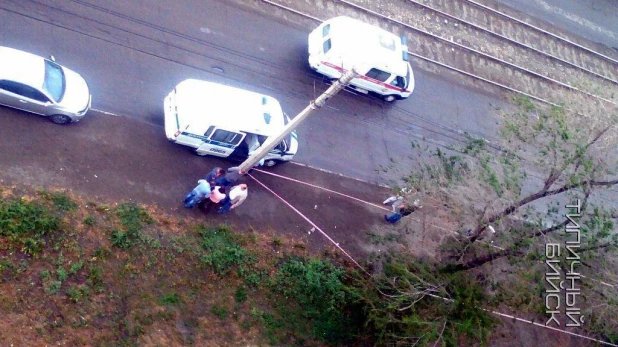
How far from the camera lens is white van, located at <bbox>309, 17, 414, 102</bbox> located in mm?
17922

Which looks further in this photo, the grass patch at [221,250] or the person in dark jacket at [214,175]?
the person in dark jacket at [214,175]

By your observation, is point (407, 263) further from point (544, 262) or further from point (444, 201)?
point (544, 262)

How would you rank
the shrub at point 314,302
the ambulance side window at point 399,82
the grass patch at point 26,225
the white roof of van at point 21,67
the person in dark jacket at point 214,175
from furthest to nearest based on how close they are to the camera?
the ambulance side window at point 399,82, the person in dark jacket at point 214,175, the shrub at point 314,302, the white roof of van at point 21,67, the grass patch at point 26,225

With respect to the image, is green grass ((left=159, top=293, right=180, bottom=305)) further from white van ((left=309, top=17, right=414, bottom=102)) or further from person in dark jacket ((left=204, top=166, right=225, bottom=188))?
white van ((left=309, top=17, right=414, bottom=102))

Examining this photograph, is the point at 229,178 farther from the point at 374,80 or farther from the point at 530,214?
the point at 530,214

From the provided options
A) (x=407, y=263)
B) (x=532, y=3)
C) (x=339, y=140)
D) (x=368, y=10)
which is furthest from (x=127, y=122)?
(x=532, y=3)

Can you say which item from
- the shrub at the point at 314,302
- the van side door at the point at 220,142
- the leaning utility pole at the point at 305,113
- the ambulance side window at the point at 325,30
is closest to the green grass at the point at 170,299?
the shrub at the point at 314,302

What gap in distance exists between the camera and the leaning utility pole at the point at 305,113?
1107cm

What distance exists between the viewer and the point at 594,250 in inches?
484

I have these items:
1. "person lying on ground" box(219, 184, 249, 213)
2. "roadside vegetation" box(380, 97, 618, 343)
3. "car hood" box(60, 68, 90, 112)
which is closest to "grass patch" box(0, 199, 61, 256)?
"car hood" box(60, 68, 90, 112)

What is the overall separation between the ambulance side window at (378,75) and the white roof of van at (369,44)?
0.48 ft

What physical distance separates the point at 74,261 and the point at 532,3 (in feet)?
69.4

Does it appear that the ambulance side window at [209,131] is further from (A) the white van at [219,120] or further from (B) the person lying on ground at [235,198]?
(B) the person lying on ground at [235,198]

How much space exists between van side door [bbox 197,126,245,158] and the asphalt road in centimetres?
150
